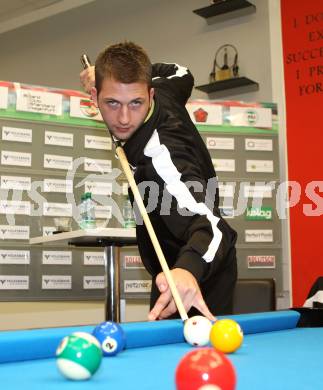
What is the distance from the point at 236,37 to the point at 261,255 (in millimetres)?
1937

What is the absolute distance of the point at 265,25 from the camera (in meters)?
5.47

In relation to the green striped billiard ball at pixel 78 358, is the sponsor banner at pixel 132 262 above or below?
above

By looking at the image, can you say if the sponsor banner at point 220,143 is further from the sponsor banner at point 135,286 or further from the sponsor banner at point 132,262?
the sponsor banner at point 135,286

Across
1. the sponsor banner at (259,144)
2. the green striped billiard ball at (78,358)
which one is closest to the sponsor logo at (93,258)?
the sponsor banner at (259,144)

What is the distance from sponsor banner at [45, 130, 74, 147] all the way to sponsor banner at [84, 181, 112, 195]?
344 millimetres

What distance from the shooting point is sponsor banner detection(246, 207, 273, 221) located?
5184mm

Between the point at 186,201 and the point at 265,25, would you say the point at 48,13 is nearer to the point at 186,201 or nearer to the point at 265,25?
the point at 265,25

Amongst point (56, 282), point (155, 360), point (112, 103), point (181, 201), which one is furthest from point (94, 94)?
point (56, 282)

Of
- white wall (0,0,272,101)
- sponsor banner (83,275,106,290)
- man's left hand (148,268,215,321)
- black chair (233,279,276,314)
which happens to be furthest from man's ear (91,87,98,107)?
white wall (0,0,272,101)

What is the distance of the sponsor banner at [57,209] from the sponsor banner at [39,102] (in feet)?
2.34

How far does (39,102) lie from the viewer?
16.2 feet

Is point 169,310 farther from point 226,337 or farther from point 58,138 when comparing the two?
point 58,138

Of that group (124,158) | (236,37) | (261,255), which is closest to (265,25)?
(236,37)

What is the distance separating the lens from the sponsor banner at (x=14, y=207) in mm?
4758
